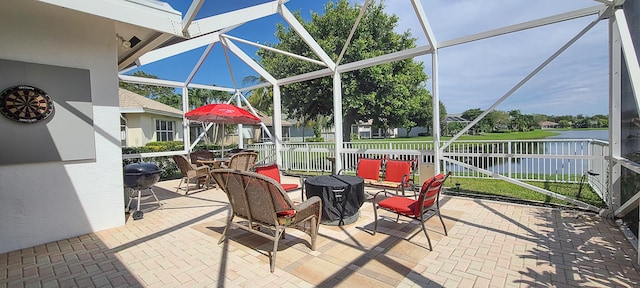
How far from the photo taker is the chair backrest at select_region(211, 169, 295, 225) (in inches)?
116

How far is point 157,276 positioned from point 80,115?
8.80ft

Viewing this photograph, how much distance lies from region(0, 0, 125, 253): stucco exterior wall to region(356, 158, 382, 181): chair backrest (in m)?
4.31

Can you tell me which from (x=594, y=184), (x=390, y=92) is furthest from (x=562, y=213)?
(x=390, y=92)

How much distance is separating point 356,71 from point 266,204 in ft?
37.2

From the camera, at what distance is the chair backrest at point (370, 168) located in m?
5.66

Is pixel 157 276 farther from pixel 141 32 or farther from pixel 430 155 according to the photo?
pixel 430 155

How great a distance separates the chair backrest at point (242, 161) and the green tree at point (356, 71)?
23.5 feet

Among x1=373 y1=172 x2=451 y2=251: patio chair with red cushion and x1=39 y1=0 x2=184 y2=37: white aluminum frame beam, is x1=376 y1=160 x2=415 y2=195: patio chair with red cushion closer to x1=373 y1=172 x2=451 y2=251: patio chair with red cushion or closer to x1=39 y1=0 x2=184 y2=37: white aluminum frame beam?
x1=373 y1=172 x2=451 y2=251: patio chair with red cushion

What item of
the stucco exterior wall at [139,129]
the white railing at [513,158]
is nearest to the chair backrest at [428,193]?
the white railing at [513,158]

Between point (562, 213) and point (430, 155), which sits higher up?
point (430, 155)

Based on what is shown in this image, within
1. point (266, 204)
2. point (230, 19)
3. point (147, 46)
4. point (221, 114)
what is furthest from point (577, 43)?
point (147, 46)

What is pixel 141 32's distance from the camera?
4.42m

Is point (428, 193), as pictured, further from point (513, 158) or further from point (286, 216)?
point (513, 158)

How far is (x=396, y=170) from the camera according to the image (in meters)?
5.51
